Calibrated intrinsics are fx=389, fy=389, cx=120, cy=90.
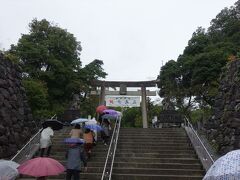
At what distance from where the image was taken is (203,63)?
22.0 m

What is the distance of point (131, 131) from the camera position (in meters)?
15.7

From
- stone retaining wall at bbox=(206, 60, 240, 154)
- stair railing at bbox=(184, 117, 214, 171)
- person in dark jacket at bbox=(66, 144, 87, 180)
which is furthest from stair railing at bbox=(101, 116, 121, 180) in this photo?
stone retaining wall at bbox=(206, 60, 240, 154)

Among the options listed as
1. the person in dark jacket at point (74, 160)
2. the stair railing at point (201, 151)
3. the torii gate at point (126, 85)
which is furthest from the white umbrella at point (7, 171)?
the torii gate at point (126, 85)

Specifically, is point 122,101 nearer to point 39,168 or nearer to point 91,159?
point 91,159

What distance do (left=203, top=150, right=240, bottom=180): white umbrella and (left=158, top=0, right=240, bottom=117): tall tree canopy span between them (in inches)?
695

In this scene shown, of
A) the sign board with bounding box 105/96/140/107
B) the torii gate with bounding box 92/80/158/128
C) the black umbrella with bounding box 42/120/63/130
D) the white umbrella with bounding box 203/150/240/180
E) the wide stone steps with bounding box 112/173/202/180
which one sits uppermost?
the torii gate with bounding box 92/80/158/128

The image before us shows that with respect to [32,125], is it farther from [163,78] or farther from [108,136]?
[163,78]

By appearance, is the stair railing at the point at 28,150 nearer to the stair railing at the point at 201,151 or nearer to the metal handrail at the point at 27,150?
the metal handrail at the point at 27,150

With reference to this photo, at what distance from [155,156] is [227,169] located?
8911 mm

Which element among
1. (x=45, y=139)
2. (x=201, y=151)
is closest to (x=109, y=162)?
(x=45, y=139)

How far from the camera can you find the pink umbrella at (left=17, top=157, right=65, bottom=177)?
21.7 feet

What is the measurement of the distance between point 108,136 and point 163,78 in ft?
40.6

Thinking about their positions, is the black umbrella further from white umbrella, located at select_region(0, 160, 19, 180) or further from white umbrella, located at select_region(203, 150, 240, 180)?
white umbrella, located at select_region(203, 150, 240, 180)

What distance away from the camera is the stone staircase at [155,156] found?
409 inches
